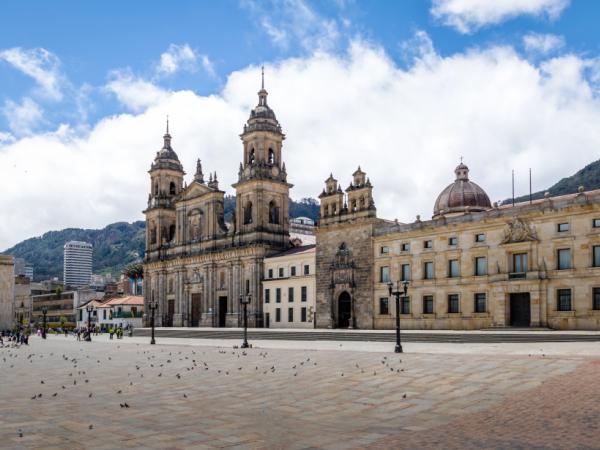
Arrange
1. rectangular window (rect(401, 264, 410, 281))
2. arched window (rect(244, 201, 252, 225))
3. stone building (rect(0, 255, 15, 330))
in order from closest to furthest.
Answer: rectangular window (rect(401, 264, 410, 281))
arched window (rect(244, 201, 252, 225))
stone building (rect(0, 255, 15, 330))

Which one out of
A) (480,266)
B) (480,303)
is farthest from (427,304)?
(480,266)

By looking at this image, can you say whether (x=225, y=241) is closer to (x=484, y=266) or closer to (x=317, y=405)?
(x=484, y=266)

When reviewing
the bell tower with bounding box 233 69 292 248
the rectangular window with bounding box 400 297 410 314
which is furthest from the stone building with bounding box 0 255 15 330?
the rectangular window with bounding box 400 297 410 314

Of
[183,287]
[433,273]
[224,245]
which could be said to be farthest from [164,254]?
[433,273]

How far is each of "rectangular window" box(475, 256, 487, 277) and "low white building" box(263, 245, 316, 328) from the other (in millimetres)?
17930

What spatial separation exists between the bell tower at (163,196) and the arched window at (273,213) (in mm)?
19588

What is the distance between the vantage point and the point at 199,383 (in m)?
18.7

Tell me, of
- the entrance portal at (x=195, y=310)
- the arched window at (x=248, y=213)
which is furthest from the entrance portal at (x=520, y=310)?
the entrance portal at (x=195, y=310)

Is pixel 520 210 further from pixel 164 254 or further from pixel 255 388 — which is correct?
pixel 164 254

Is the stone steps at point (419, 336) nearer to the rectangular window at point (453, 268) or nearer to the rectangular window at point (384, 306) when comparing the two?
the rectangular window at point (453, 268)

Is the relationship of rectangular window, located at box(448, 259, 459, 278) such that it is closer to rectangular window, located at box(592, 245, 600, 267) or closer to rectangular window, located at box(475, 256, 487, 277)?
rectangular window, located at box(475, 256, 487, 277)

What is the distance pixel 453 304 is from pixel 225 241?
3207 cm

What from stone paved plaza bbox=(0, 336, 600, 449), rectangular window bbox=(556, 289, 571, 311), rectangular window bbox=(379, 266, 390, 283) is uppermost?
rectangular window bbox=(379, 266, 390, 283)

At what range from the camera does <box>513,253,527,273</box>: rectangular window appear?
4412cm
